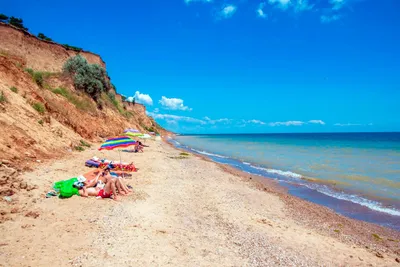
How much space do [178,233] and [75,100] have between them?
22640 mm

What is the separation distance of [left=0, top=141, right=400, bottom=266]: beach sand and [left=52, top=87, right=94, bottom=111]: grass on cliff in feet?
52.9

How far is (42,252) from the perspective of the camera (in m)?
4.63

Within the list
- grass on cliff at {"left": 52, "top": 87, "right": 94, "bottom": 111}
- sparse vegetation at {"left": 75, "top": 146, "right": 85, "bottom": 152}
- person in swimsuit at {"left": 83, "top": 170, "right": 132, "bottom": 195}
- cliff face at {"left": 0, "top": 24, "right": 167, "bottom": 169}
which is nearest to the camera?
person in swimsuit at {"left": 83, "top": 170, "right": 132, "bottom": 195}

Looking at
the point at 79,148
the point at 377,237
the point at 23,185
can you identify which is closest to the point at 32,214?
the point at 23,185

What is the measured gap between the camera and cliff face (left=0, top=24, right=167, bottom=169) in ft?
34.9

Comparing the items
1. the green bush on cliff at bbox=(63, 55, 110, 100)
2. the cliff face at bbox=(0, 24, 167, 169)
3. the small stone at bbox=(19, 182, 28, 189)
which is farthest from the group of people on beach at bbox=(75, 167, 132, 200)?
the green bush on cliff at bbox=(63, 55, 110, 100)

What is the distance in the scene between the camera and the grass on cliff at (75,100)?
23750 millimetres

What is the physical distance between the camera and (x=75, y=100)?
2459cm

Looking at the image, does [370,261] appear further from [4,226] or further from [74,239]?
[4,226]

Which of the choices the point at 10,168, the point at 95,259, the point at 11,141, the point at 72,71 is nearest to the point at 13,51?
the point at 72,71

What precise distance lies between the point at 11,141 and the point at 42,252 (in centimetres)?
715

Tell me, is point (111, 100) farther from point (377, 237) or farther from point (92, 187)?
point (377, 237)

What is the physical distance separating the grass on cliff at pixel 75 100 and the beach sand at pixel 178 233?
635 inches

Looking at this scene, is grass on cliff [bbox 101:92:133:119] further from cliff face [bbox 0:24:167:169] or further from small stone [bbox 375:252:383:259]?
small stone [bbox 375:252:383:259]
